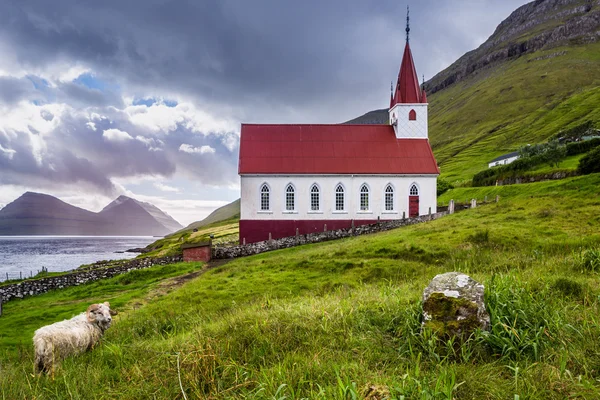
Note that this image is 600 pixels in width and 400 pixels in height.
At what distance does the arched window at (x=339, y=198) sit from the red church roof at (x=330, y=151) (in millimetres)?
1811

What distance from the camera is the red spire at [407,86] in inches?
1700

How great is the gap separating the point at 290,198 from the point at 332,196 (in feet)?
15.1

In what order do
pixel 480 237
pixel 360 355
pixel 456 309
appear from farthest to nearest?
pixel 480 237 < pixel 456 309 < pixel 360 355

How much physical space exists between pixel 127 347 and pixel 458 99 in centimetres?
21477

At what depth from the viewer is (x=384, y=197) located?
39438 millimetres

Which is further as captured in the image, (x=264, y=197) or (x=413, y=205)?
(x=413, y=205)

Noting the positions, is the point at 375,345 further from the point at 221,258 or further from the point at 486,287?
the point at 221,258

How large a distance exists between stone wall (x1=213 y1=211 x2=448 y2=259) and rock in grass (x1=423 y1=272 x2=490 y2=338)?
26945mm

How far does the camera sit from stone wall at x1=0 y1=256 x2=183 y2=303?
24406 mm

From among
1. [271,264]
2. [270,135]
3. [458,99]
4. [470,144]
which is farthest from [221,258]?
[458,99]

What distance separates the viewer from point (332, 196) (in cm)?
3928

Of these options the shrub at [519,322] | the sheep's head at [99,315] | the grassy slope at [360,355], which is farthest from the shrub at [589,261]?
the sheep's head at [99,315]

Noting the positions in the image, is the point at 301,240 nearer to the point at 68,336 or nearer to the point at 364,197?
the point at 364,197

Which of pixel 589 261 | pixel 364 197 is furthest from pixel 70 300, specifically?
pixel 364 197
